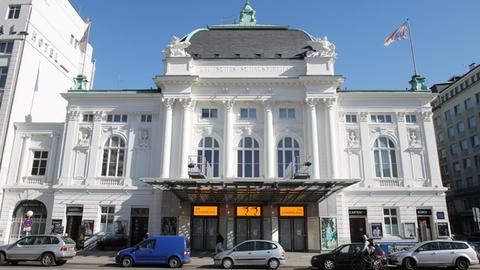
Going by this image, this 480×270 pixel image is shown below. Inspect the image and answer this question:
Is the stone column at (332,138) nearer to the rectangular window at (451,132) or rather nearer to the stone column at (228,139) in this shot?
the stone column at (228,139)

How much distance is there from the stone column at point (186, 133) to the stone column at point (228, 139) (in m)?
3.02

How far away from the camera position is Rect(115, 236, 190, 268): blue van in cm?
2006

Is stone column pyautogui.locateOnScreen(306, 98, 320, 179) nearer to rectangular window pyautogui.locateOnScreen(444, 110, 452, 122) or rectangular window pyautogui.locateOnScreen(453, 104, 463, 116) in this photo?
rectangular window pyautogui.locateOnScreen(453, 104, 463, 116)

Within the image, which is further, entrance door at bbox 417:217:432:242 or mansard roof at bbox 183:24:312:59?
mansard roof at bbox 183:24:312:59

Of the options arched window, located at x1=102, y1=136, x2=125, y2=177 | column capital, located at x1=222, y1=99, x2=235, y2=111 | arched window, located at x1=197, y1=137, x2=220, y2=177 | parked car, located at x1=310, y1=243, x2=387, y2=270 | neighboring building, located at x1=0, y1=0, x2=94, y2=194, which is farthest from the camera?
neighboring building, located at x1=0, y1=0, x2=94, y2=194

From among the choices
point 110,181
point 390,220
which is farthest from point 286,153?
point 110,181

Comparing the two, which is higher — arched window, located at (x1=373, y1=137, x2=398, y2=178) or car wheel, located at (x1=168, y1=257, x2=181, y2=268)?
arched window, located at (x1=373, y1=137, x2=398, y2=178)

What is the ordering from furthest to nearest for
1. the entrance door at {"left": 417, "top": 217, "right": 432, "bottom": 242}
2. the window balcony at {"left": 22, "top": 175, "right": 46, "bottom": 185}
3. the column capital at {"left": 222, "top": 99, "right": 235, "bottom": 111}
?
the column capital at {"left": 222, "top": 99, "right": 235, "bottom": 111} → the window balcony at {"left": 22, "top": 175, "right": 46, "bottom": 185} → the entrance door at {"left": 417, "top": 217, "right": 432, "bottom": 242}

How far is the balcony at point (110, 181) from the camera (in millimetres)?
30828

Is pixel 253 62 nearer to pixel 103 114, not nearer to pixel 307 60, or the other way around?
pixel 307 60

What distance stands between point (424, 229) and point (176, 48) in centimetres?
2595

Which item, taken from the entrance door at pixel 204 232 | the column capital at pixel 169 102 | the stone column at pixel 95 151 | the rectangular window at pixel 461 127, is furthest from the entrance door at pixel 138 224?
the rectangular window at pixel 461 127

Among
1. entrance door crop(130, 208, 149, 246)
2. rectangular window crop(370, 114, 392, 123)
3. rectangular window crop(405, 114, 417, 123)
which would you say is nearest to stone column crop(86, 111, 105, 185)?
entrance door crop(130, 208, 149, 246)

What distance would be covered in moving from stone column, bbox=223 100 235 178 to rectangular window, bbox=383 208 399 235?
1315cm
